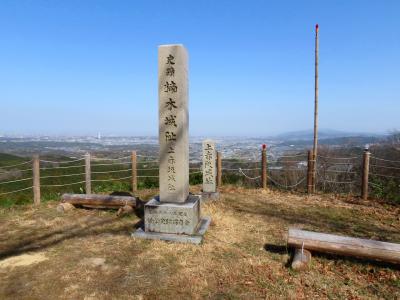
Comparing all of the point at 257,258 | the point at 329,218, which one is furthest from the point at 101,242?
the point at 329,218

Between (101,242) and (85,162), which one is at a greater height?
(85,162)

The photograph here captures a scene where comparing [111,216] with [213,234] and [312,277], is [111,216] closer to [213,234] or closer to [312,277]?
[213,234]

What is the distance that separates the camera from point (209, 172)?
810cm

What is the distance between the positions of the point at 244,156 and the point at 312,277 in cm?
810

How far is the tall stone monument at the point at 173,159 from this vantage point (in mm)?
4766

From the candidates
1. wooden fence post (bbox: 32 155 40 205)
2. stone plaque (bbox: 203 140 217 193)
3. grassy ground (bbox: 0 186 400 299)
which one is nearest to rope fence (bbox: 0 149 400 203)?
wooden fence post (bbox: 32 155 40 205)

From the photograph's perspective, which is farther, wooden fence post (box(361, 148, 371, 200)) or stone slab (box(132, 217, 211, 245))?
wooden fence post (box(361, 148, 371, 200))

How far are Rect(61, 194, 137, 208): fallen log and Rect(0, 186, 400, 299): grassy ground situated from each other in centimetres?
21

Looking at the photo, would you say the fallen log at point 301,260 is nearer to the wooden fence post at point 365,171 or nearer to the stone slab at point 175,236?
the stone slab at point 175,236

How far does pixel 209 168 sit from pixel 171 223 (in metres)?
3.43

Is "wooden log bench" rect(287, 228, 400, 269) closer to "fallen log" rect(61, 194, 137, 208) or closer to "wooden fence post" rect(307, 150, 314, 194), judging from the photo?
"fallen log" rect(61, 194, 137, 208)

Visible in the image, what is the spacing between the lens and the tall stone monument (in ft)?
15.6

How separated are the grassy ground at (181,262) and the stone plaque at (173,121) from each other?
0.99 meters

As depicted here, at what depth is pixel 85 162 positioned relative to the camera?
816cm
